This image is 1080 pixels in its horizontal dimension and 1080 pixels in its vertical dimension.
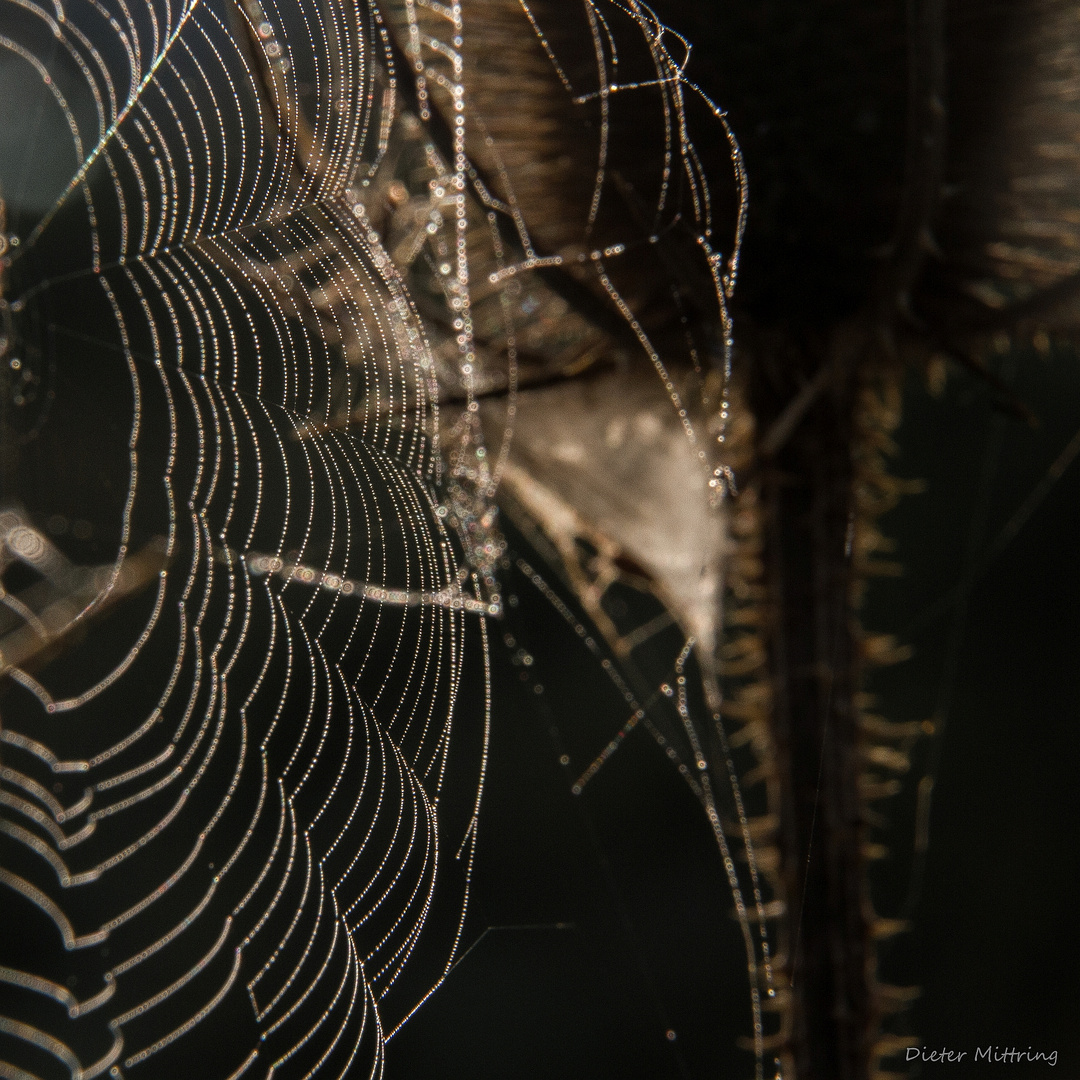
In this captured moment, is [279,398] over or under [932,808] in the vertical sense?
over

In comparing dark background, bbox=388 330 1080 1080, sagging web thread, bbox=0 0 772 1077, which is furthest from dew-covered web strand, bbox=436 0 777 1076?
dark background, bbox=388 330 1080 1080

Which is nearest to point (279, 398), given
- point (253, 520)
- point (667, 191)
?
point (253, 520)

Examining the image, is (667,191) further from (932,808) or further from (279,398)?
(932,808)

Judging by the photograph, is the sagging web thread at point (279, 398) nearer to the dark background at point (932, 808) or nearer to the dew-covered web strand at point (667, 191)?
the dew-covered web strand at point (667, 191)

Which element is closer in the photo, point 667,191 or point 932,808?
point 667,191

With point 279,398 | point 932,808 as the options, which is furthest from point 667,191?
point 932,808

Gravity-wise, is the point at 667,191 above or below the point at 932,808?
above

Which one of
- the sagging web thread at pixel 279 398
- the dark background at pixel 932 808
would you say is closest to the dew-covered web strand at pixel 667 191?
the sagging web thread at pixel 279 398

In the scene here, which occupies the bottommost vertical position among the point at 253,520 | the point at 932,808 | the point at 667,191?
the point at 932,808
